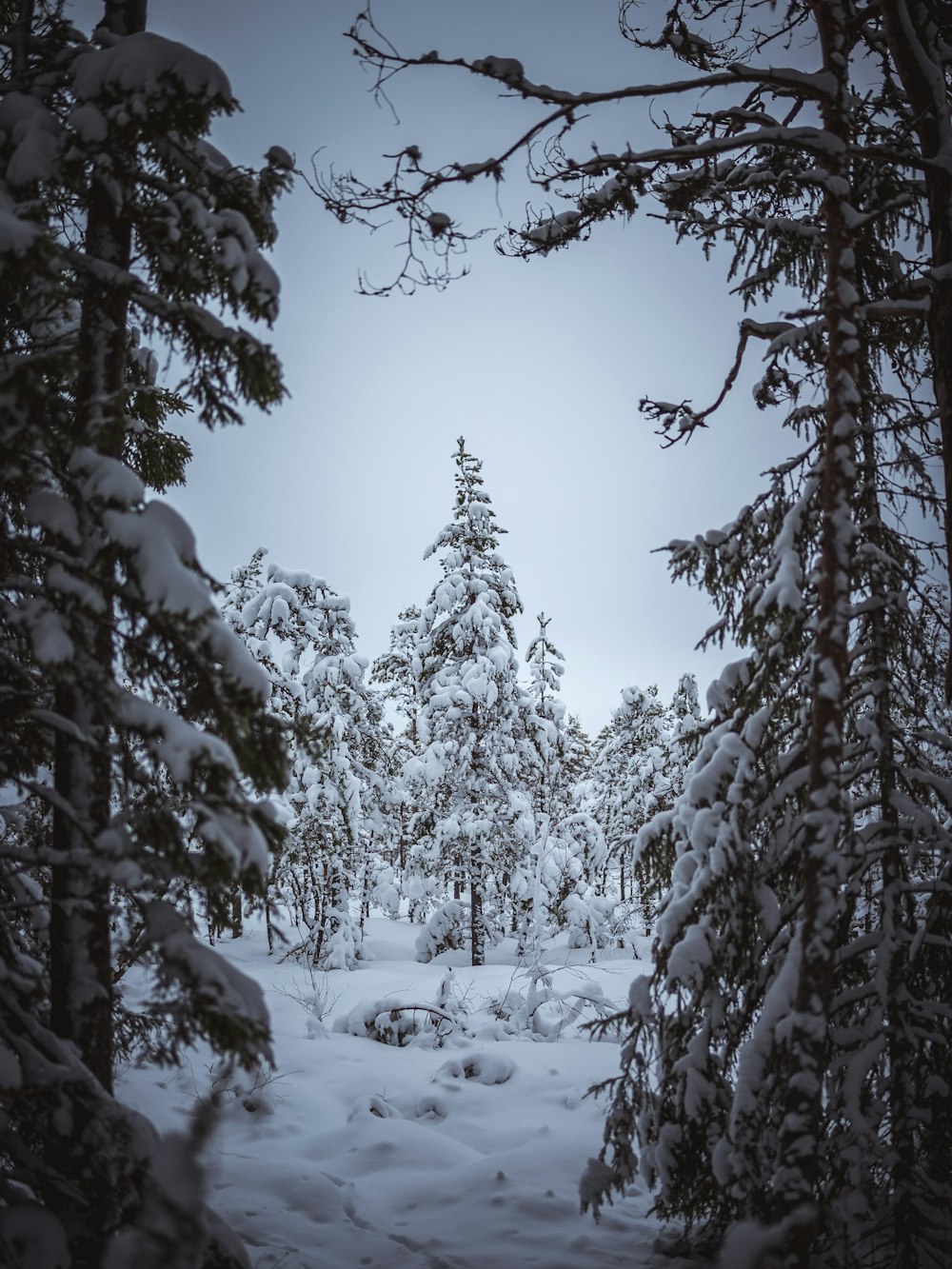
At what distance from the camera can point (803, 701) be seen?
17.0 ft

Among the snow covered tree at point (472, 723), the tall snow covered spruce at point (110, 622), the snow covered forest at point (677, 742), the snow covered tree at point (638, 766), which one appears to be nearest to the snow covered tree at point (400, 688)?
→ the snow covered tree at point (472, 723)

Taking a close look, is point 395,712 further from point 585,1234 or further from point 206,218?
point 206,218

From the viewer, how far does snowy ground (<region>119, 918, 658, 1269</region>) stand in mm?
5539

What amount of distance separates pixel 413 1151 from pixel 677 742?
563 cm

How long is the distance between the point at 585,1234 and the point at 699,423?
695 centimetres

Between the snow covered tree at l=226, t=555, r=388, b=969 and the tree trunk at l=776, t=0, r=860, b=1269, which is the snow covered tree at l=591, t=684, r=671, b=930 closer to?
the snow covered tree at l=226, t=555, r=388, b=969

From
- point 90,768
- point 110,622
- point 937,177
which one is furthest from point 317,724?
point 937,177

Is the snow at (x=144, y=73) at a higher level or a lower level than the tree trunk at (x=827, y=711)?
higher

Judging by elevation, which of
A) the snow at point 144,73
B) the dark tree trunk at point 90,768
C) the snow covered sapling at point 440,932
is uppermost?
the snow at point 144,73

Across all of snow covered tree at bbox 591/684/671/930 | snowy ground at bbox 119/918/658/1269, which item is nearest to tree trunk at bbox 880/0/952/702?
snowy ground at bbox 119/918/658/1269

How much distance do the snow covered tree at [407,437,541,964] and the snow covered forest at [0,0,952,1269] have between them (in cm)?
1065

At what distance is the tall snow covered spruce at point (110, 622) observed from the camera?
3.10 metres

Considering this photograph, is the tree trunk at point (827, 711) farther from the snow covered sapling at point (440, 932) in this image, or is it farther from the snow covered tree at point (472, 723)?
the snow covered sapling at point (440, 932)

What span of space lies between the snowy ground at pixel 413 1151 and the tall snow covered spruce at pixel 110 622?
8.65 feet
